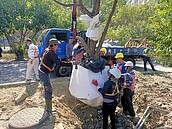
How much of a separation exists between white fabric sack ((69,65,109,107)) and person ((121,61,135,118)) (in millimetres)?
615

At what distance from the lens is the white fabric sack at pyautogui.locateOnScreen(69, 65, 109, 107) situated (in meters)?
4.95

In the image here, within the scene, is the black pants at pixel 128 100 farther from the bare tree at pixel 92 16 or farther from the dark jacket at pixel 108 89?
the bare tree at pixel 92 16

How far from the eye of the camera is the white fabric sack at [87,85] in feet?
16.2

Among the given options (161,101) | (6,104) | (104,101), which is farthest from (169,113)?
(6,104)

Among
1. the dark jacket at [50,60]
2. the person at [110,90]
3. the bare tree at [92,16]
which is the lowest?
the person at [110,90]

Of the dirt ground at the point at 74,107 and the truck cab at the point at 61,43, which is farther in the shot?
the truck cab at the point at 61,43

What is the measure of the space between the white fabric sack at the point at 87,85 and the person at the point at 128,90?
61 cm

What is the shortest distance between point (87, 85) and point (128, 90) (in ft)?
3.80

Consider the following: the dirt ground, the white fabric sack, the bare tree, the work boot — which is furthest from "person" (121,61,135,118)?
the work boot

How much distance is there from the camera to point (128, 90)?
18.2 ft

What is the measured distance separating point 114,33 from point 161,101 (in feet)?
56.6

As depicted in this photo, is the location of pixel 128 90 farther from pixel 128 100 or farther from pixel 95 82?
pixel 95 82

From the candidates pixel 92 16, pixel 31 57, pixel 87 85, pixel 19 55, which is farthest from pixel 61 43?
pixel 19 55

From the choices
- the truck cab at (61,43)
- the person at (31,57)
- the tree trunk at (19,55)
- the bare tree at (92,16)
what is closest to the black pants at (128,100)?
the bare tree at (92,16)
